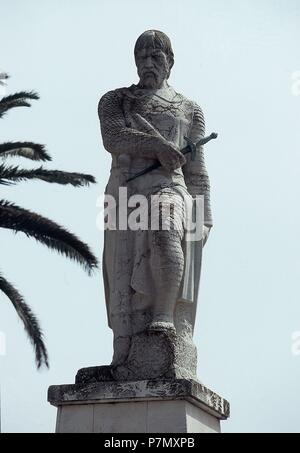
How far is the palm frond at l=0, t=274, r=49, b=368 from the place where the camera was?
667 inches

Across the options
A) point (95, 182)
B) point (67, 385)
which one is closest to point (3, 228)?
point (95, 182)

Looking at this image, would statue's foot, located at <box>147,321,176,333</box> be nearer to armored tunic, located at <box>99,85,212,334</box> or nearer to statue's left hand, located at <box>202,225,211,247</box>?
armored tunic, located at <box>99,85,212,334</box>

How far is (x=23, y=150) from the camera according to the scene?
61.2 ft

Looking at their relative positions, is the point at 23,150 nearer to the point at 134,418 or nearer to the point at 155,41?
the point at 155,41

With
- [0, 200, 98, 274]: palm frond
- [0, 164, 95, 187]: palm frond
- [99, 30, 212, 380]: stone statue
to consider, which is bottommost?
[99, 30, 212, 380]: stone statue

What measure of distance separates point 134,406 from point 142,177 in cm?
249

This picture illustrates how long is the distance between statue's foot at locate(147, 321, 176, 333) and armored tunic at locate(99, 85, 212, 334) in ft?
1.12

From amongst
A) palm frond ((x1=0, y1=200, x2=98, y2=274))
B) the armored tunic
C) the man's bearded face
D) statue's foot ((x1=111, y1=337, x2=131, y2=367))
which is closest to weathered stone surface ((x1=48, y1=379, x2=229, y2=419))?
statue's foot ((x1=111, y1=337, x2=131, y2=367))

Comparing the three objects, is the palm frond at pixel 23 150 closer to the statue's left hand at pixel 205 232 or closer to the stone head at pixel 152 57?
the stone head at pixel 152 57

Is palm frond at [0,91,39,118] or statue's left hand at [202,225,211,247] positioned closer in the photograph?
statue's left hand at [202,225,211,247]

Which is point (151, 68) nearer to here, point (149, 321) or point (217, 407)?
point (149, 321)

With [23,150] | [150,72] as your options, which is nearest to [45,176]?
[23,150]

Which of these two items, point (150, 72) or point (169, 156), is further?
point (150, 72)

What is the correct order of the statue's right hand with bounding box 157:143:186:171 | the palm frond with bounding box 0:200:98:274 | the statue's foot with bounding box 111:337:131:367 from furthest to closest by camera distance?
the palm frond with bounding box 0:200:98:274
the statue's right hand with bounding box 157:143:186:171
the statue's foot with bounding box 111:337:131:367
